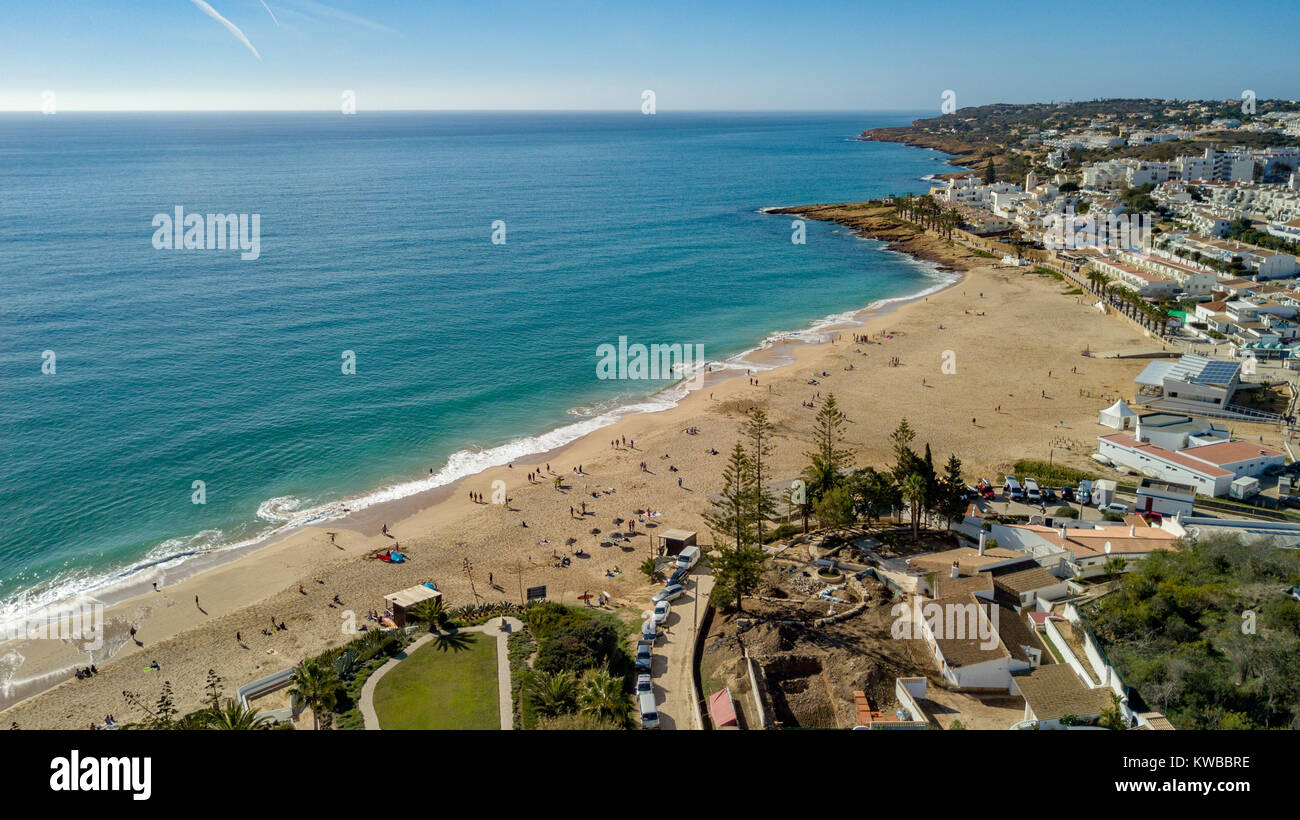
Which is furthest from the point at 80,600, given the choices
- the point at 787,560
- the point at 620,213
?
the point at 620,213

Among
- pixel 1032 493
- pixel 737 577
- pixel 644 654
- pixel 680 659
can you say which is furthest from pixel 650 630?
pixel 1032 493

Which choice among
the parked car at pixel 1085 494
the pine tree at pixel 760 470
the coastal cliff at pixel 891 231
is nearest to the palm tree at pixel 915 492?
the pine tree at pixel 760 470

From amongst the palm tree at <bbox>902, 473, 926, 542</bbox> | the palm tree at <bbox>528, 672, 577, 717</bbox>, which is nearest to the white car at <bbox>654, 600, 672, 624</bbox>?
the palm tree at <bbox>528, 672, 577, 717</bbox>

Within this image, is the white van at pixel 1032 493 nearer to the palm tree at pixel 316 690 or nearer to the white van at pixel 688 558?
the white van at pixel 688 558

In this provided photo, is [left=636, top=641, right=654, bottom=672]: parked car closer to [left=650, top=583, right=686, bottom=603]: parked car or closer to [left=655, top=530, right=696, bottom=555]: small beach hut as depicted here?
[left=650, top=583, right=686, bottom=603]: parked car

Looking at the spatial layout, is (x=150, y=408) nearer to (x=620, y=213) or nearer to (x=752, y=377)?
(x=752, y=377)

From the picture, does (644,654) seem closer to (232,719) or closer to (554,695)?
(554,695)
